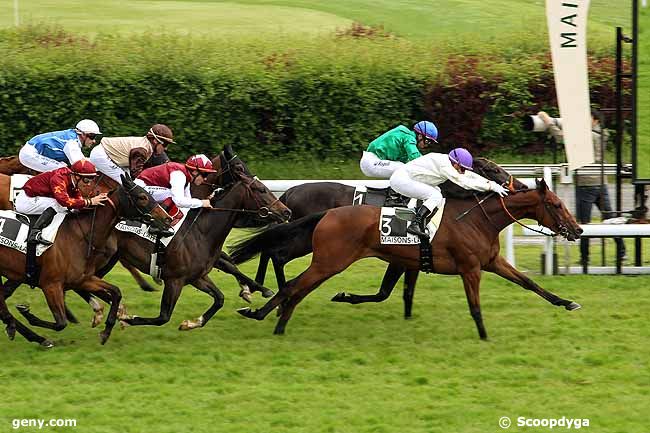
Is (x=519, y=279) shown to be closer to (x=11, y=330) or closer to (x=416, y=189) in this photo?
(x=416, y=189)

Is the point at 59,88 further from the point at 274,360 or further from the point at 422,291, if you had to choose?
the point at 274,360

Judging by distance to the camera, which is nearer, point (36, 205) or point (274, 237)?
point (36, 205)

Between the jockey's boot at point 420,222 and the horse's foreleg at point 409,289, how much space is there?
2.12 feet

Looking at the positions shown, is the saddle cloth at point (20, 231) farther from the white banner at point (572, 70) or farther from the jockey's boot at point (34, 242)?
the white banner at point (572, 70)

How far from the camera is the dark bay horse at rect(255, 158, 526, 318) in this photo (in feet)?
30.3

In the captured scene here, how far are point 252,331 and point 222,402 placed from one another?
5.78ft

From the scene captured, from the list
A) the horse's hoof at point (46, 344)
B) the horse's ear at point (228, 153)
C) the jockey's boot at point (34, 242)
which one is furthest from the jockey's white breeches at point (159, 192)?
the horse's hoof at point (46, 344)

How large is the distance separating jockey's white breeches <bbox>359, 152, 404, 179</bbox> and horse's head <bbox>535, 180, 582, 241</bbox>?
152cm

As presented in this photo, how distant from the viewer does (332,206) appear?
9.89 metres

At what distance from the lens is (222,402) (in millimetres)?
7211

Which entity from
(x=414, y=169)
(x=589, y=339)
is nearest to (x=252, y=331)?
(x=414, y=169)

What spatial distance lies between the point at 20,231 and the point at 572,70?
496 centimetres

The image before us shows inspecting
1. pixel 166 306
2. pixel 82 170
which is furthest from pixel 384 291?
pixel 82 170

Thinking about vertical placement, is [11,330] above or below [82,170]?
below
